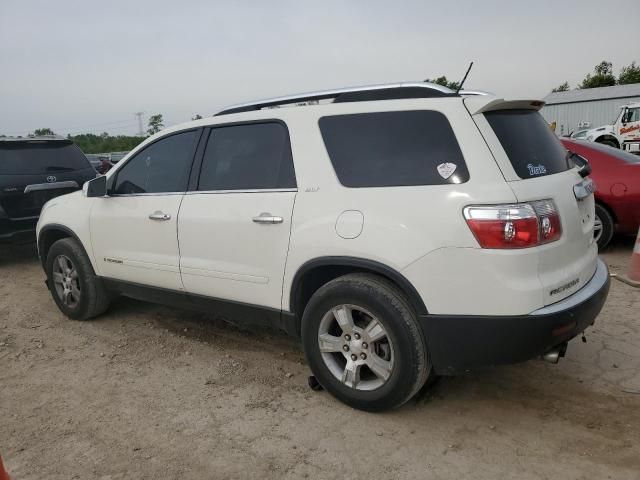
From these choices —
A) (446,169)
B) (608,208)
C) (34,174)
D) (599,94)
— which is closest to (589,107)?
(599,94)

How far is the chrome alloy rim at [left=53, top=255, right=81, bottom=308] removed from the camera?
194 inches

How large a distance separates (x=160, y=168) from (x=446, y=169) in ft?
7.79

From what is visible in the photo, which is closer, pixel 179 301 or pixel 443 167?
pixel 443 167

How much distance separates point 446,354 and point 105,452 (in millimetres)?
1900

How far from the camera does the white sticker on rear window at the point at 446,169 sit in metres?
2.77

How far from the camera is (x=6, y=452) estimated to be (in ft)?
9.64

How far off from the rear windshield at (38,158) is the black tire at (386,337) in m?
5.61

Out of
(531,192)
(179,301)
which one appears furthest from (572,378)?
(179,301)

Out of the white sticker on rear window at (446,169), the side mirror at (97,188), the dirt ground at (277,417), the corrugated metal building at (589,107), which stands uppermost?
the corrugated metal building at (589,107)

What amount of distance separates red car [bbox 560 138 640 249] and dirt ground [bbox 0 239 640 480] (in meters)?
2.19

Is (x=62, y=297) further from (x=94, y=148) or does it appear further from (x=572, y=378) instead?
(x=94, y=148)

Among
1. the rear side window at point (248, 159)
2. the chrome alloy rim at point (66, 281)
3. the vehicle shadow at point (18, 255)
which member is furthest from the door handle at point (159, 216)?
the vehicle shadow at point (18, 255)

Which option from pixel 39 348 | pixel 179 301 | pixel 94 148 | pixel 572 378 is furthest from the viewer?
pixel 94 148

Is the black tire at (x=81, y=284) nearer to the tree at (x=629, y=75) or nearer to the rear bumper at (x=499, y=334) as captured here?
the rear bumper at (x=499, y=334)
